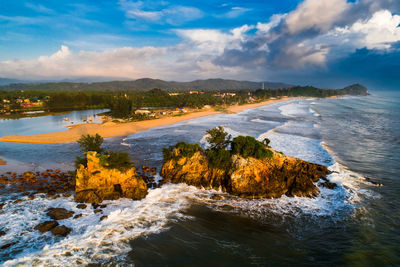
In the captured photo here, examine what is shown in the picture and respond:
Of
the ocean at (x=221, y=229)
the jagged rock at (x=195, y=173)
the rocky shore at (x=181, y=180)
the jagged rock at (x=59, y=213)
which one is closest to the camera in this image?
the ocean at (x=221, y=229)

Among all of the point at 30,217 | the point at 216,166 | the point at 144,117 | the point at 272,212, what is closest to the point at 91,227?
the point at 30,217

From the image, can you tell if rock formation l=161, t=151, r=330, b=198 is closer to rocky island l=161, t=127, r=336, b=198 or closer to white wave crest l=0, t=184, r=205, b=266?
rocky island l=161, t=127, r=336, b=198

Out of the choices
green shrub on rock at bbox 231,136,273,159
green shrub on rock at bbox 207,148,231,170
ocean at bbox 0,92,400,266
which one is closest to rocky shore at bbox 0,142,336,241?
green shrub on rock at bbox 207,148,231,170

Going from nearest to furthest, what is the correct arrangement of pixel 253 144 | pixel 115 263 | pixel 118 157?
pixel 115 263
pixel 118 157
pixel 253 144

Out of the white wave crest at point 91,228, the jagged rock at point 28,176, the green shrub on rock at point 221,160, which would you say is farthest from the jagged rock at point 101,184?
the jagged rock at point 28,176

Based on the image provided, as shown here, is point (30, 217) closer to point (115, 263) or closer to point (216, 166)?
point (115, 263)

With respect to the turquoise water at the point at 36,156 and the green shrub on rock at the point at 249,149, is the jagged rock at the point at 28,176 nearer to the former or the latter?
the turquoise water at the point at 36,156

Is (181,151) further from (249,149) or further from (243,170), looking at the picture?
(249,149)
